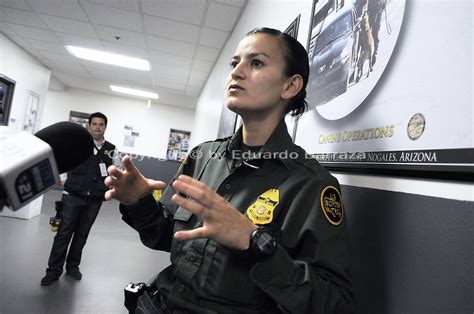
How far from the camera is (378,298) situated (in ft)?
2.45

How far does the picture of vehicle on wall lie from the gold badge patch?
14.3 inches

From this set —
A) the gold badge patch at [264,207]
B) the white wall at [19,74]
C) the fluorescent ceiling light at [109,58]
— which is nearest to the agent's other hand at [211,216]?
the gold badge patch at [264,207]

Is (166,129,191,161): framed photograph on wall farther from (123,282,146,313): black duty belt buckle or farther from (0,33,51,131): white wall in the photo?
(123,282,146,313): black duty belt buckle

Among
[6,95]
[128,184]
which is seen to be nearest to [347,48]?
[128,184]

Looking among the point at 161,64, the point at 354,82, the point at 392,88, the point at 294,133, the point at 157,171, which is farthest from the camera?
the point at 157,171

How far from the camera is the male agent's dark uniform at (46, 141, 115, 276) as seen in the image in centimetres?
289

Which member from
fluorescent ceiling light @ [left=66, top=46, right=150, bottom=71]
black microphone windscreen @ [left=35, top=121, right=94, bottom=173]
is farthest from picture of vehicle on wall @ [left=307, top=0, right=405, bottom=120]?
fluorescent ceiling light @ [left=66, top=46, right=150, bottom=71]

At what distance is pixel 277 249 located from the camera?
0.65m

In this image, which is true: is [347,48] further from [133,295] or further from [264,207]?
[133,295]

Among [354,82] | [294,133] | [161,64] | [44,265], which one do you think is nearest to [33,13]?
[161,64]

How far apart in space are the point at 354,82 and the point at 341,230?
1.49 feet

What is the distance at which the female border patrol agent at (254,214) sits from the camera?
2.14ft

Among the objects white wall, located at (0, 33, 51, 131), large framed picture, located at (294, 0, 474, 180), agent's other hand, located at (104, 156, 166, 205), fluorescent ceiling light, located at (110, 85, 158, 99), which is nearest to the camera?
large framed picture, located at (294, 0, 474, 180)

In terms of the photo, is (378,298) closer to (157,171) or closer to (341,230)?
(341,230)
